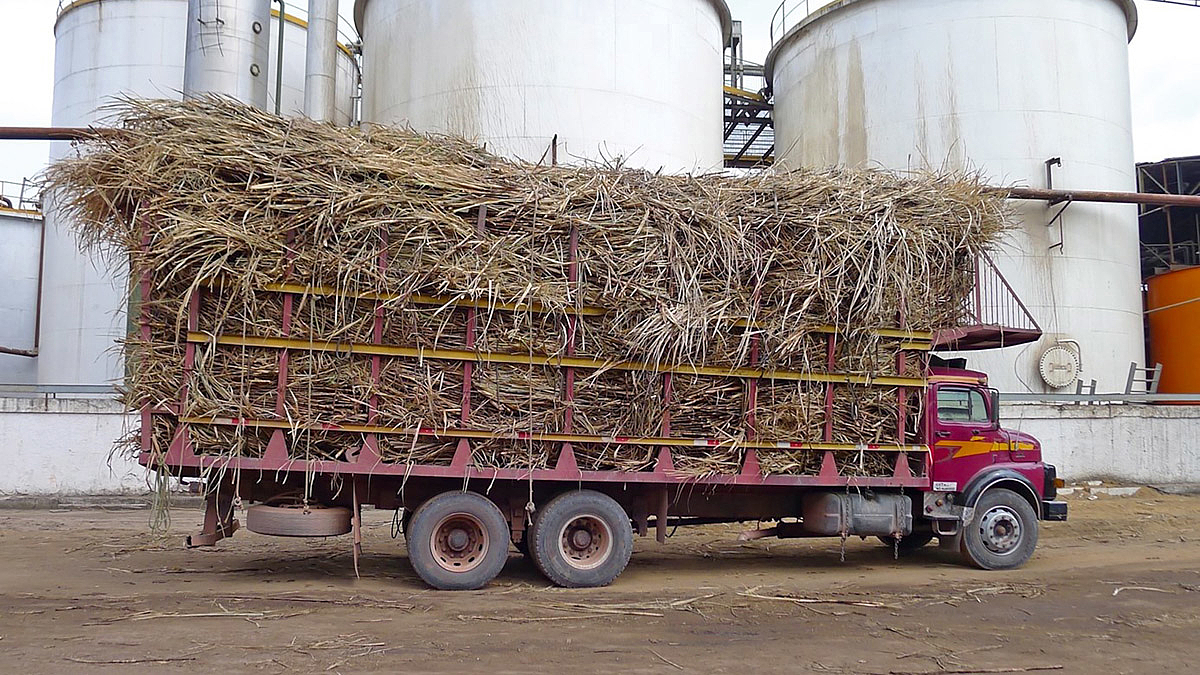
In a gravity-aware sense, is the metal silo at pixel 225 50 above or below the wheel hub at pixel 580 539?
above

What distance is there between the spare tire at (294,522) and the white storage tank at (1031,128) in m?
14.1

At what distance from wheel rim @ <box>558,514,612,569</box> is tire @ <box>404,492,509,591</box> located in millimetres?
657

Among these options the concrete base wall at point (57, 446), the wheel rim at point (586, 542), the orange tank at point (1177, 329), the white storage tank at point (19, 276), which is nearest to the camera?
the wheel rim at point (586, 542)

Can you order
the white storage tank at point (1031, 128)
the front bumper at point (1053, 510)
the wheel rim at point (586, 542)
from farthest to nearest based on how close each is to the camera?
the white storage tank at point (1031, 128)
the front bumper at point (1053, 510)
the wheel rim at point (586, 542)

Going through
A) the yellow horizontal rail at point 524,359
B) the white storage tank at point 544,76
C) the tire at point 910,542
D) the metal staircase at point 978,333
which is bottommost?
the tire at point 910,542

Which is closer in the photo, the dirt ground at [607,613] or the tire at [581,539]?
the dirt ground at [607,613]

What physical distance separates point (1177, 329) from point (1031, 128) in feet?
22.8

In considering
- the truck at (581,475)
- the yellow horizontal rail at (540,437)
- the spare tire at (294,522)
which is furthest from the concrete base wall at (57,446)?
the yellow horizontal rail at (540,437)

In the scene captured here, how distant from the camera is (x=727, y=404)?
33.2 feet

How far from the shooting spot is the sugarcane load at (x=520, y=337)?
904 cm

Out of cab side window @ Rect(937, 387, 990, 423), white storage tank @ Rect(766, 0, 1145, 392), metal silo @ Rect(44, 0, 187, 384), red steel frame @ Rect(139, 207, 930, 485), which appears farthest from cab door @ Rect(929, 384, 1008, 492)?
metal silo @ Rect(44, 0, 187, 384)

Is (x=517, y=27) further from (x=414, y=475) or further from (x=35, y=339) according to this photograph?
(x=35, y=339)

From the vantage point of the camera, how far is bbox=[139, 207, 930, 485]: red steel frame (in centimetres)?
892

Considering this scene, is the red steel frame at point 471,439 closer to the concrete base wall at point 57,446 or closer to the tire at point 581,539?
the tire at point 581,539
